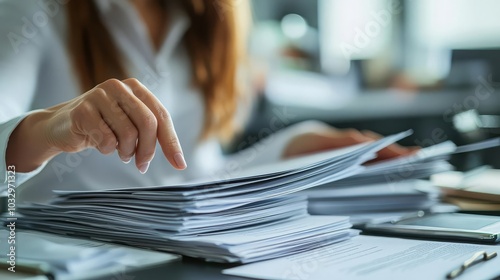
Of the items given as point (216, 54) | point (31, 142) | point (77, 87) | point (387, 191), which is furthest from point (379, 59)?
point (31, 142)

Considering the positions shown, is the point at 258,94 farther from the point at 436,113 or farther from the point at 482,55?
the point at 482,55

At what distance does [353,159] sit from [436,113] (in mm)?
1944

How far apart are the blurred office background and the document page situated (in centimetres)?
170

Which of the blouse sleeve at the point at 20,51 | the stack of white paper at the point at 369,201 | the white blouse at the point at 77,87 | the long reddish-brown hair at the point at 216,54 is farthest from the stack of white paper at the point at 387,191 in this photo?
the long reddish-brown hair at the point at 216,54

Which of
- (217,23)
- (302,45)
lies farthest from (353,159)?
(302,45)

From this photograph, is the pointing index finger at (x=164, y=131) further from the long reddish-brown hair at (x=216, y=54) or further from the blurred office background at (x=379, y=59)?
the blurred office background at (x=379, y=59)

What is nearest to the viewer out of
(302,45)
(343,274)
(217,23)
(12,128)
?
(343,274)

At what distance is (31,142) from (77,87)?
22.0 inches

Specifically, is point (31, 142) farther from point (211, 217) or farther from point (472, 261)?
point (472, 261)

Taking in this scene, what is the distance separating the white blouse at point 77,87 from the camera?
1060mm

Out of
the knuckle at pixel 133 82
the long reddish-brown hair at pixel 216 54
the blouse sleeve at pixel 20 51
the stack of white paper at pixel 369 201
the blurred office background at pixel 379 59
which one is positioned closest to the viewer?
the knuckle at pixel 133 82

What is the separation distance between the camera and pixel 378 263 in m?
0.50

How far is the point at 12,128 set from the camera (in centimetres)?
61

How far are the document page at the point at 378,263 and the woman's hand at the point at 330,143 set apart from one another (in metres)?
0.28
